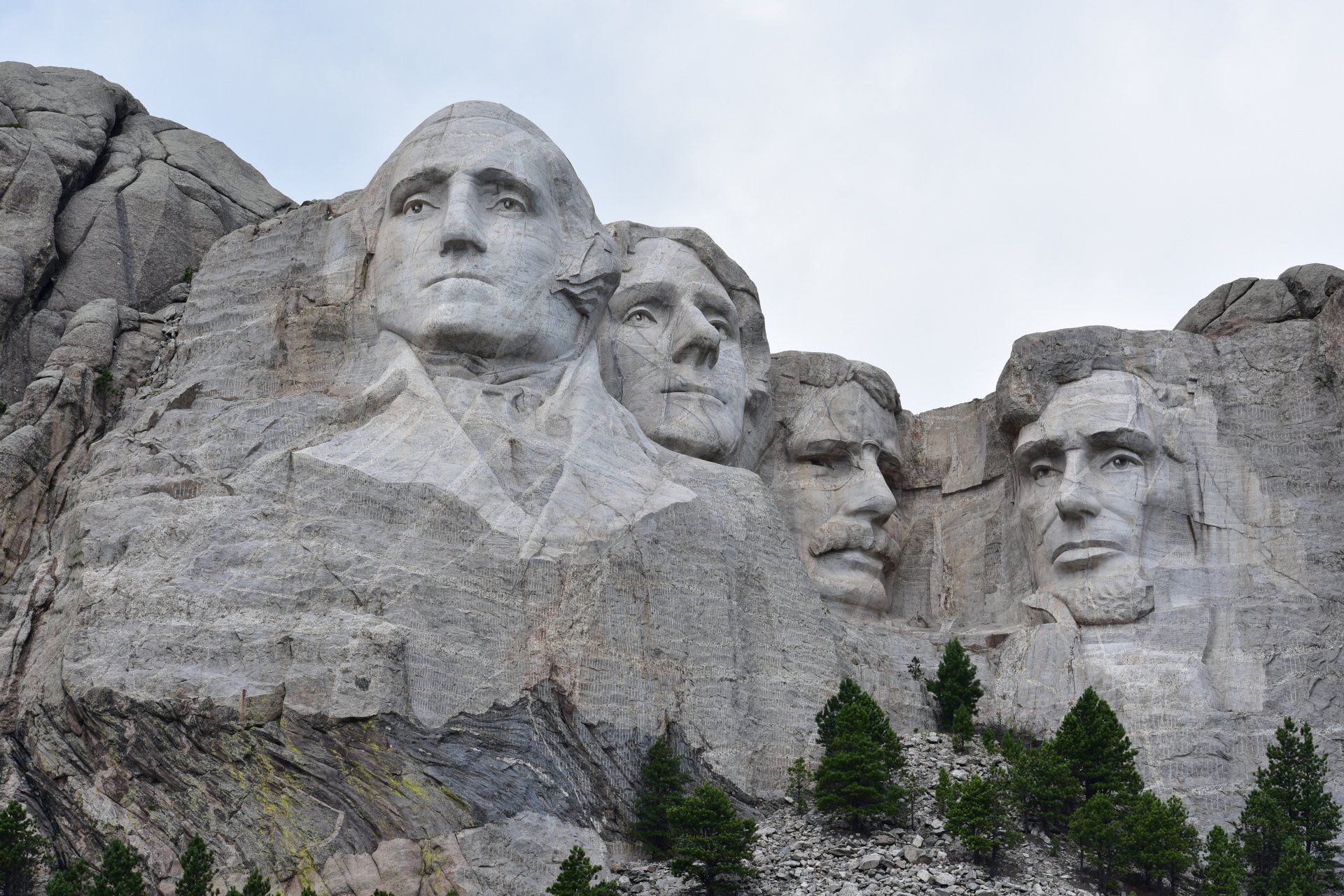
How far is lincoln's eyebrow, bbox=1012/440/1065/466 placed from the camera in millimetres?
23641

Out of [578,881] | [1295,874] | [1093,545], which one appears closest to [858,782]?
[578,881]

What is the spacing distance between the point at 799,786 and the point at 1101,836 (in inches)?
102

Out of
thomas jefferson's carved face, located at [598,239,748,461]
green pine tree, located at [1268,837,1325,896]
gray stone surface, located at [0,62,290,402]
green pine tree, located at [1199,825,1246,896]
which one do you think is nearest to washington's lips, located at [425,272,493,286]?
thomas jefferson's carved face, located at [598,239,748,461]

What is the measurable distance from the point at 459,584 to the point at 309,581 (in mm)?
1229

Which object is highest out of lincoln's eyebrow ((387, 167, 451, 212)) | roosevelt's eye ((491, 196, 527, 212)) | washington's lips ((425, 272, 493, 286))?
lincoln's eyebrow ((387, 167, 451, 212))

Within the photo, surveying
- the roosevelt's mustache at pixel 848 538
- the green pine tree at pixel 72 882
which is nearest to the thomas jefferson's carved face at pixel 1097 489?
the roosevelt's mustache at pixel 848 538

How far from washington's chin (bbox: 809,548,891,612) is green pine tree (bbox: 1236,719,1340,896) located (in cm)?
465

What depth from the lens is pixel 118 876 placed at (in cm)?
1727

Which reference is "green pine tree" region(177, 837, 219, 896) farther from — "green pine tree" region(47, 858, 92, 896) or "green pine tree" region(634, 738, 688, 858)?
"green pine tree" region(634, 738, 688, 858)

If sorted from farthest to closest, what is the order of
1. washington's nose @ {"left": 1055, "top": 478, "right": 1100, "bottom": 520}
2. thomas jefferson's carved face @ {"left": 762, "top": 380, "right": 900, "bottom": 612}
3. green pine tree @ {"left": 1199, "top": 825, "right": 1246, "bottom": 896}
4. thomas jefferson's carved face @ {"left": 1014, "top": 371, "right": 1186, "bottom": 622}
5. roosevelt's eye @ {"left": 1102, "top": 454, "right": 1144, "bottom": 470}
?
1. thomas jefferson's carved face @ {"left": 762, "top": 380, "right": 900, "bottom": 612}
2. roosevelt's eye @ {"left": 1102, "top": 454, "right": 1144, "bottom": 470}
3. washington's nose @ {"left": 1055, "top": 478, "right": 1100, "bottom": 520}
4. thomas jefferson's carved face @ {"left": 1014, "top": 371, "right": 1186, "bottom": 622}
5. green pine tree @ {"left": 1199, "top": 825, "right": 1246, "bottom": 896}

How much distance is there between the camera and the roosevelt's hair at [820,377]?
82.7ft

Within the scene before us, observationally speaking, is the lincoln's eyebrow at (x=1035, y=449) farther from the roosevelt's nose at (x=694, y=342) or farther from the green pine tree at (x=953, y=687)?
the roosevelt's nose at (x=694, y=342)

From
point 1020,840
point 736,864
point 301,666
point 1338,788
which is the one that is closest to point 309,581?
point 301,666

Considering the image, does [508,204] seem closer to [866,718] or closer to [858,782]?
[866,718]
